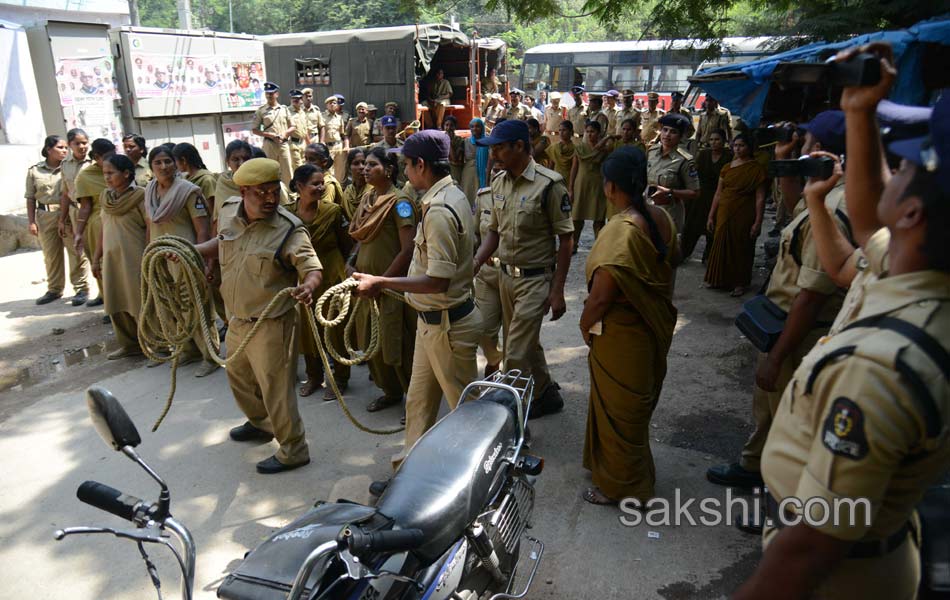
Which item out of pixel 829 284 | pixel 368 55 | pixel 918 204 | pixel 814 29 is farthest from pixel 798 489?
pixel 368 55

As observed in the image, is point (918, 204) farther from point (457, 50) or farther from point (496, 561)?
point (457, 50)

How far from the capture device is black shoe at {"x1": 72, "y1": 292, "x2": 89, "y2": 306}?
23.4 feet

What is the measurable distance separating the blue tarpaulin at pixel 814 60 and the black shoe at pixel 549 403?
8.54 feet

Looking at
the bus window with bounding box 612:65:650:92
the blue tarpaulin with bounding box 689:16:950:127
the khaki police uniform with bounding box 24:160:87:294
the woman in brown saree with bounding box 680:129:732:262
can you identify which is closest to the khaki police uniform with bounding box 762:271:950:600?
the blue tarpaulin with bounding box 689:16:950:127

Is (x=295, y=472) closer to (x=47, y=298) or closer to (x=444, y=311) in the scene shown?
(x=444, y=311)

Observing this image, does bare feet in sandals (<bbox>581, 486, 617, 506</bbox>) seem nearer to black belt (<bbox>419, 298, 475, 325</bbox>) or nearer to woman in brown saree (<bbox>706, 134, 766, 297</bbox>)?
black belt (<bbox>419, 298, 475, 325</bbox>)

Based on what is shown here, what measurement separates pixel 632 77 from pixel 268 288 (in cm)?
1903

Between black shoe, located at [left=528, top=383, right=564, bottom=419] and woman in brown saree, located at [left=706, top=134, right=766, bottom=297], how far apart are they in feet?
11.1

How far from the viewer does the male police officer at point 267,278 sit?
140 inches

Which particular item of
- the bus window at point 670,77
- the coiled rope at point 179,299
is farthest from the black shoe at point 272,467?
the bus window at point 670,77

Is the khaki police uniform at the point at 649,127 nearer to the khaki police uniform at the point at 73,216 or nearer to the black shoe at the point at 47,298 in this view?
the khaki police uniform at the point at 73,216

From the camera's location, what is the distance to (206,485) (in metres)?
3.82

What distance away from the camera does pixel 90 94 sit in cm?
1040

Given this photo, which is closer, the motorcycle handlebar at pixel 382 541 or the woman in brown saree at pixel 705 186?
the motorcycle handlebar at pixel 382 541
